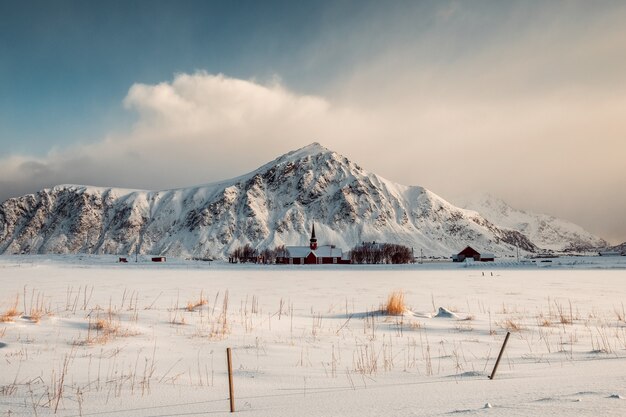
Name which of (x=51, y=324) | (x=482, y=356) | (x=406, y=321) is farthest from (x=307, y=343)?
(x=51, y=324)

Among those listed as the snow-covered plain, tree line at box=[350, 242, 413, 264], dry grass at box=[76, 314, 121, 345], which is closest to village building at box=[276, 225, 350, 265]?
tree line at box=[350, 242, 413, 264]

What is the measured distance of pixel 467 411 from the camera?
3354 millimetres

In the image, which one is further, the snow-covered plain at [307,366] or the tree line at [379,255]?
the tree line at [379,255]

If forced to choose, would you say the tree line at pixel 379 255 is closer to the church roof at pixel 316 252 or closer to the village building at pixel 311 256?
the village building at pixel 311 256

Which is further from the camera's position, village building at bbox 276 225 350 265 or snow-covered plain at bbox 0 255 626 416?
village building at bbox 276 225 350 265

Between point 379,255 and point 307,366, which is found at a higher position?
point 307,366

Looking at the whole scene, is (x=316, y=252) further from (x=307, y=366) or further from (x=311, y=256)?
(x=307, y=366)

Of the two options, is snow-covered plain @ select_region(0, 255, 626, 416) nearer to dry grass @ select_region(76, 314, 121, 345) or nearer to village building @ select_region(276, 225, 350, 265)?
dry grass @ select_region(76, 314, 121, 345)

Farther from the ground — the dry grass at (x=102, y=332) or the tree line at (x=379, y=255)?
the dry grass at (x=102, y=332)

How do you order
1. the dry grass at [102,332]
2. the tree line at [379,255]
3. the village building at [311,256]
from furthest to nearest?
the tree line at [379,255] → the village building at [311,256] → the dry grass at [102,332]

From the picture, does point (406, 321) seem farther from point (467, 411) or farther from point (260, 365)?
point (467, 411)

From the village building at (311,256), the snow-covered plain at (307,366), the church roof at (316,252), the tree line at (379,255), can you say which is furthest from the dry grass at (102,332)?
the tree line at (379,255)

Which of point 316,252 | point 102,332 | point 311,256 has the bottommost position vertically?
point 311,256

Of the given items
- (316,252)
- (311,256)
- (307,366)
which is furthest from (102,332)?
(316,252)
